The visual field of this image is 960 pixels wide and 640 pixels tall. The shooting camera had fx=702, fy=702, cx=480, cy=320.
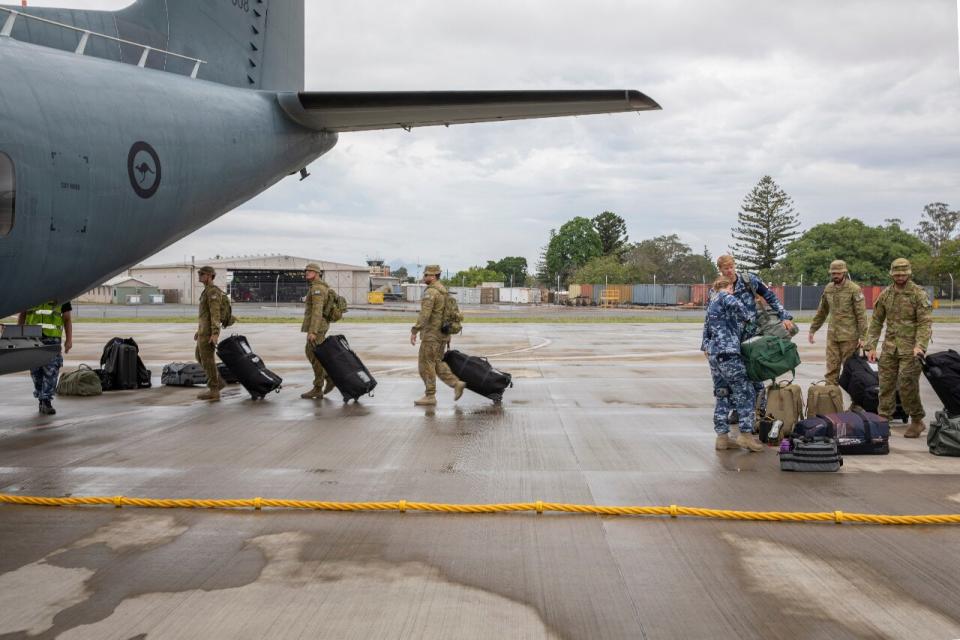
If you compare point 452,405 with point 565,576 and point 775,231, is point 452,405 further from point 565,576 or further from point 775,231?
point 775,231

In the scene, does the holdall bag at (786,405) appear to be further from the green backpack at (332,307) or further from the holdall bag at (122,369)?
the holdall bag at (122,369)

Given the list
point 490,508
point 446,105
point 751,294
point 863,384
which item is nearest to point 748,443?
point 751,294

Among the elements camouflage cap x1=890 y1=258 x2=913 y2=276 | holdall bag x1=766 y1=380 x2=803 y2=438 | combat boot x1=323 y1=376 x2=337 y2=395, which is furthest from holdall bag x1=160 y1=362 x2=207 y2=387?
camouflage cap x1=890 y1=258 x2=913 y2=276

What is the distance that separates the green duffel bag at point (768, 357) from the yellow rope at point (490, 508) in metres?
1.96

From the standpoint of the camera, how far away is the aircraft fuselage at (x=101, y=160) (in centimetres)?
608

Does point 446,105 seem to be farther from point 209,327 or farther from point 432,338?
point 209,327

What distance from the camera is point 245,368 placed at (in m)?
10.5

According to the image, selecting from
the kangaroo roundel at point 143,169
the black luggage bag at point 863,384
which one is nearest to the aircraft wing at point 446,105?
the kangaroo roundel at point 143,169

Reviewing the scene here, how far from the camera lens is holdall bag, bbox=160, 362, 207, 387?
12.0 metres

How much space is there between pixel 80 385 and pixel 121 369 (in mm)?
691

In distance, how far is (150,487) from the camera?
5.93m

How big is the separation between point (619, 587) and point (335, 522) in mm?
2133

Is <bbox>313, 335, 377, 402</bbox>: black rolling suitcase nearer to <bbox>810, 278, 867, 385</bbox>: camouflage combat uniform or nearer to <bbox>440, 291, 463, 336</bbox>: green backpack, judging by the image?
<bbox>440, 291, 463, 336</bbox>: green backpack

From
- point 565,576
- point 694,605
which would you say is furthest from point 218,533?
point 694,605
